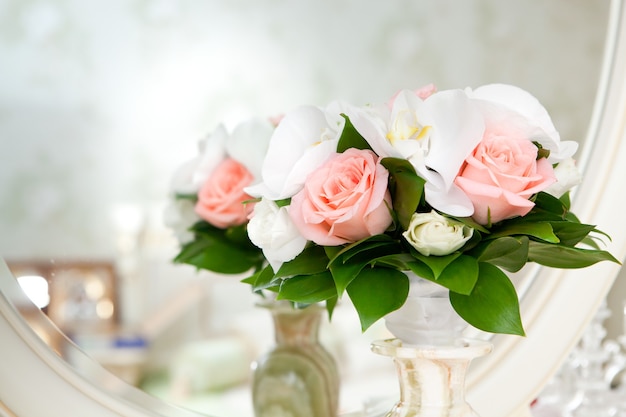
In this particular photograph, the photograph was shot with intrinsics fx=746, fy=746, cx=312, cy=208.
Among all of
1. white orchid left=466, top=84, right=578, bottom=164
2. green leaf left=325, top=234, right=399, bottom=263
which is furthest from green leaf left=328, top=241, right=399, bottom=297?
white orchid left=466, top=84, right=578, bottom=164

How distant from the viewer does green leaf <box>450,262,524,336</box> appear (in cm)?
45

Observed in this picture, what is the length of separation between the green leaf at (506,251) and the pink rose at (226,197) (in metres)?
0.29

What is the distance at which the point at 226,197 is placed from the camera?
0.71 metres

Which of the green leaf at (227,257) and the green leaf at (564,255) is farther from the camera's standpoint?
the green leaf at (227,257)

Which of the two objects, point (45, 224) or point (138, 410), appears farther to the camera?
point (45, 224)

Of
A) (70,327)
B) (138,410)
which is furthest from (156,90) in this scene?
(138,410)

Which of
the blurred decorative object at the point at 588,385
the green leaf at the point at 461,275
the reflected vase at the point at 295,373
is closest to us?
the green leaf at the point at 461,275

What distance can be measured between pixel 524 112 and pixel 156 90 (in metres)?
0.71

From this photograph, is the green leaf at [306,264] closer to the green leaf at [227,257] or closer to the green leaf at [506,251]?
the green leaf at [506,251]

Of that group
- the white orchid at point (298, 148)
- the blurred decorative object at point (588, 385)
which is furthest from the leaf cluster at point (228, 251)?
the blurred decorative object at point (588, 385)

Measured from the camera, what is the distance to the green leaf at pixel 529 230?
17.7 inches

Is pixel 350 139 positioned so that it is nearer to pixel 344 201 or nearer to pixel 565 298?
pixel 344 201

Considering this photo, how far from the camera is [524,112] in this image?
0.47 m

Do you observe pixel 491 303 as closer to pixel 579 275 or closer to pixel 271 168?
pixel 271 168
